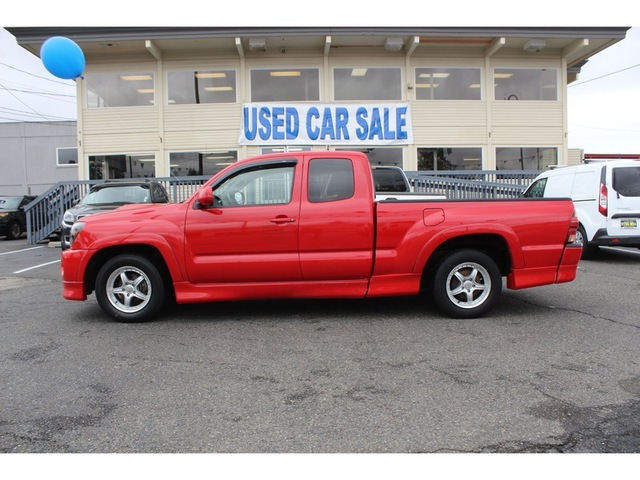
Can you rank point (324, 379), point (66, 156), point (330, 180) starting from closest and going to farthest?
1. point (324, 379)
2. point (330, 180)
3. point (66, 156)

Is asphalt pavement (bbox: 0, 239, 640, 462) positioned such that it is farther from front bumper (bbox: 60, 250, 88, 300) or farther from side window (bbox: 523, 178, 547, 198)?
side window (bbox: 523, 178, 547, 198)

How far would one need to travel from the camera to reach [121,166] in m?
16.8

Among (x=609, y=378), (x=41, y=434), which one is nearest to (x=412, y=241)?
(x=609, y=378)

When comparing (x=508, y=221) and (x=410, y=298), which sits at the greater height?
(x=508, y=221)

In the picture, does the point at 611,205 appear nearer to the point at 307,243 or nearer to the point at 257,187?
the point at 307,243

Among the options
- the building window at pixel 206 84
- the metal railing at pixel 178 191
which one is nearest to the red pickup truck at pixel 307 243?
the metal railing at pixel 178 191

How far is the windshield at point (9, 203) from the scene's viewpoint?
1823cm

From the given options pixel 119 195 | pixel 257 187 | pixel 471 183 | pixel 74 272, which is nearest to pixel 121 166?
pixel 119 195

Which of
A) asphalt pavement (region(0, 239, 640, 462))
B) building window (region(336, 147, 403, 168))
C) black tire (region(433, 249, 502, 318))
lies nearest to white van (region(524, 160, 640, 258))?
asphalt pavement (region(0, 239, 640, 462))

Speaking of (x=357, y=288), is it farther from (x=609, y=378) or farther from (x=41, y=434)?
(x=41, y=434)

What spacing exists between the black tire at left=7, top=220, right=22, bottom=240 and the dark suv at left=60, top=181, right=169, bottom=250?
29.7ft

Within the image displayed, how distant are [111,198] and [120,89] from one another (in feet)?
24.9

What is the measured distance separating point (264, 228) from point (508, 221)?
104 inches

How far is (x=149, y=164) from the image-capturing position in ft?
54.5
